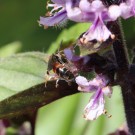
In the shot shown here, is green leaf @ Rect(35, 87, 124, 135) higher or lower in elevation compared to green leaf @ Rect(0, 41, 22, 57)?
lower

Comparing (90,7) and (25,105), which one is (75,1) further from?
(25,105)

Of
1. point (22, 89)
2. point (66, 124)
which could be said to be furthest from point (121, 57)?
point (66, 124)

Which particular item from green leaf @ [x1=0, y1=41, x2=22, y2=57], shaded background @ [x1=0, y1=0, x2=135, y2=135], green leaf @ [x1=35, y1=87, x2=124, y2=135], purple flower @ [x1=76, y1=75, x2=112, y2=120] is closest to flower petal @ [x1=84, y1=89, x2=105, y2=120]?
purple flower @ [x1=76, y1=75, x2=112, y2=120]

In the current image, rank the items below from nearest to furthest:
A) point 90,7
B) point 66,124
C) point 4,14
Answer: point 90,7
point 66,124
point 4,14

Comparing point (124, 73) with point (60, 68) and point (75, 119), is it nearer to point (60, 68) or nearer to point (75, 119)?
point (60, 68)

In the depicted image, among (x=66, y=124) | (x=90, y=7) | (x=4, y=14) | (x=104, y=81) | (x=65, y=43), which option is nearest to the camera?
(x=90, y=7)

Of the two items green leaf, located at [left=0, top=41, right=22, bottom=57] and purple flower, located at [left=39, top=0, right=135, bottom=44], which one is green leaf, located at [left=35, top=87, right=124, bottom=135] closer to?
green leaf, located at [left=0, top=41, right=22, bottom=57]

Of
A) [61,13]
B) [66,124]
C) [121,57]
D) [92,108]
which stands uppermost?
[61,13]
